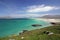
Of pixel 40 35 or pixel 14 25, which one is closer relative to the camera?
pixel 40 35

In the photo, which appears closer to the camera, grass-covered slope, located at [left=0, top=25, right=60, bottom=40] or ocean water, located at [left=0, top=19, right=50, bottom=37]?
grass-covered slope, located at [left=0, top=25, right=60, bottom=40]

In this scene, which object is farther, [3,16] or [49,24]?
[49,24]

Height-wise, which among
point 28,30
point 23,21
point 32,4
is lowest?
point 28,30

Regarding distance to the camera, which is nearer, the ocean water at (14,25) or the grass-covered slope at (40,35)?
the grass-covered slope at (40,35)

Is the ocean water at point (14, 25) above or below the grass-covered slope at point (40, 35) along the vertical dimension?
above

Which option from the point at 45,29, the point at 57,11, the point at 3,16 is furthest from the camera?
the point at 45,29

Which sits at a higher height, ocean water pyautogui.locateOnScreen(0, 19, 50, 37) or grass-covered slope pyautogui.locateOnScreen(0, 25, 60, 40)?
ocean water pyautogui.locateOnScreen(0, 19, 50, 37)

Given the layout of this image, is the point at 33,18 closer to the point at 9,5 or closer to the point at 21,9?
the point at 21,9

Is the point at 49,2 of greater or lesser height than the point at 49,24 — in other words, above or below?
above

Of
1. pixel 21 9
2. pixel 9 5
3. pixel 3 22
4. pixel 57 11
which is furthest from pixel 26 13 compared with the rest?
pixel 57 11

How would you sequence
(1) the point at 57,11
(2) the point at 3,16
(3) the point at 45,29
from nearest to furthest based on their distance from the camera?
(2) the point at 3,16 → (1) the point at 57,11 → (3) the point at 45,29

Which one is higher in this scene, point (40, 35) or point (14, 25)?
point (14, 25)
